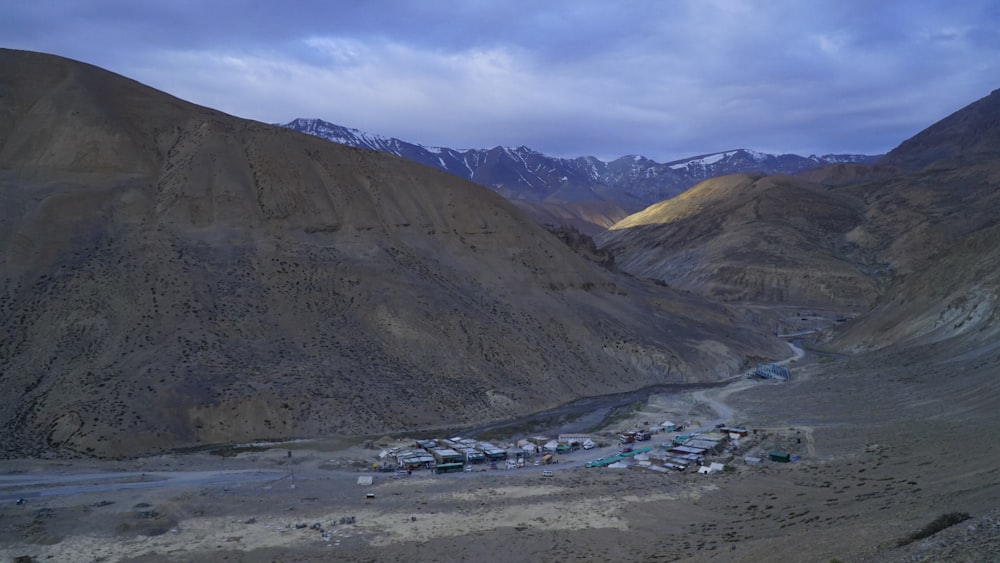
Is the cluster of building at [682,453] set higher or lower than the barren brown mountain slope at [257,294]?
lower

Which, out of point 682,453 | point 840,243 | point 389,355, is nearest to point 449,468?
point 682,453

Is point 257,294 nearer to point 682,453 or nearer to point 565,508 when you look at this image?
point 682,453

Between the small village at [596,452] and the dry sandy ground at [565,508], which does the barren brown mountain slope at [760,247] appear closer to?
the small village at [596,452]

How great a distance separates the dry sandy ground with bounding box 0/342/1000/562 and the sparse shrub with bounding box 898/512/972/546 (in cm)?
Result: 45

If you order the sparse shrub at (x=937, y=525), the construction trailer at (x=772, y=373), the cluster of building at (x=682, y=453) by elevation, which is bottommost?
the construction trailer at (x=772, y=373)

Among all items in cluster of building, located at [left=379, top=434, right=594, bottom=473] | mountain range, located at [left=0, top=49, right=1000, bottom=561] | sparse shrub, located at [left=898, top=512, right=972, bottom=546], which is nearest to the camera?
sparse shrub, located at [left=898, top=512, right=972, bottom=546]

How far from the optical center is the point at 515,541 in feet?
92.1

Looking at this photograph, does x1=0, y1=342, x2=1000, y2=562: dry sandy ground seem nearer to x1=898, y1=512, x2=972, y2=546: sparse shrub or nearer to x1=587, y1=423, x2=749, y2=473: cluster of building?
x1=898, y1=512, x2=972, y2=546: sparse shrub

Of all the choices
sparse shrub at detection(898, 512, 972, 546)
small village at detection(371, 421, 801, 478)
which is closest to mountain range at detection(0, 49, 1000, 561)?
sparse shrub at detection(898, 512, 972, 546)

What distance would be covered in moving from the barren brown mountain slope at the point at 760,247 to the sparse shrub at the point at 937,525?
4316 inches

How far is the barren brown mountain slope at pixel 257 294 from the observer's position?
46.7 m

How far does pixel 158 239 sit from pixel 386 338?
20098 mm

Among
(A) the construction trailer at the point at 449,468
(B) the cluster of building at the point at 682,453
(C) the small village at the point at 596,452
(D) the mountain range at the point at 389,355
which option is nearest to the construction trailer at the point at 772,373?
(D) the mountain range at the point at 389,355

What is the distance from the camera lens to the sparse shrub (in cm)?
1863
